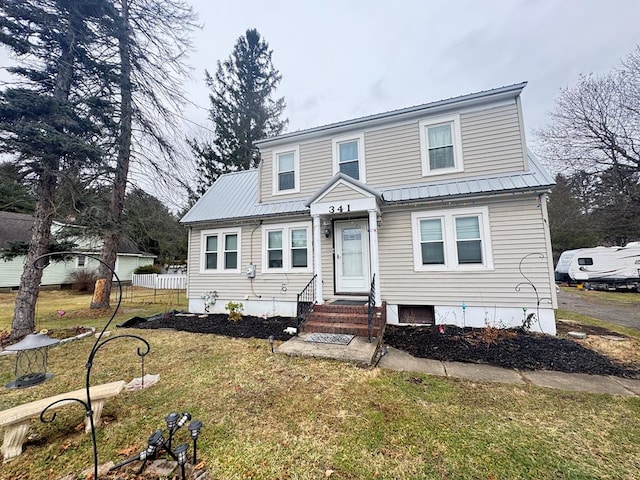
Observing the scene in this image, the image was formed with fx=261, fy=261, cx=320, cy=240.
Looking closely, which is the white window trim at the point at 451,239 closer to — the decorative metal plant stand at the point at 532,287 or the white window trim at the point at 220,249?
the decorative metal plant stand at the point at 532,287

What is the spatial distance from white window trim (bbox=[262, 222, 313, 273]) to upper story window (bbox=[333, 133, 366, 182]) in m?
2.19

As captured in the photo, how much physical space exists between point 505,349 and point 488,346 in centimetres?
29

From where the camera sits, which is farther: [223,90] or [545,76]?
[223,90]

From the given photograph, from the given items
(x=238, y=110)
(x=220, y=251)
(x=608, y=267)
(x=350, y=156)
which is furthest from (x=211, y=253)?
(x=608, y=267)

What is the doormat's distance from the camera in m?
5.70

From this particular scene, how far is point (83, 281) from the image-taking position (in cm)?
1798

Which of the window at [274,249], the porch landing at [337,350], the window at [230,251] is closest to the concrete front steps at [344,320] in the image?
the porch landing at [337,350]

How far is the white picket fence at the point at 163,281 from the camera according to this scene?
17.3 metres

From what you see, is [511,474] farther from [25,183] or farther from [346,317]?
[25,183]

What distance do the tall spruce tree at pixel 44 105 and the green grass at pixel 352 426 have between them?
4.08 metres

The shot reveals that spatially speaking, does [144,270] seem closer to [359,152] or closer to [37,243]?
[37,243]

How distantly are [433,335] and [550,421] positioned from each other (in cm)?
313

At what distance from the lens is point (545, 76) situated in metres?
16.0

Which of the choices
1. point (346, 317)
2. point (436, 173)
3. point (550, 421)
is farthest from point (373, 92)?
point (550, 421)
